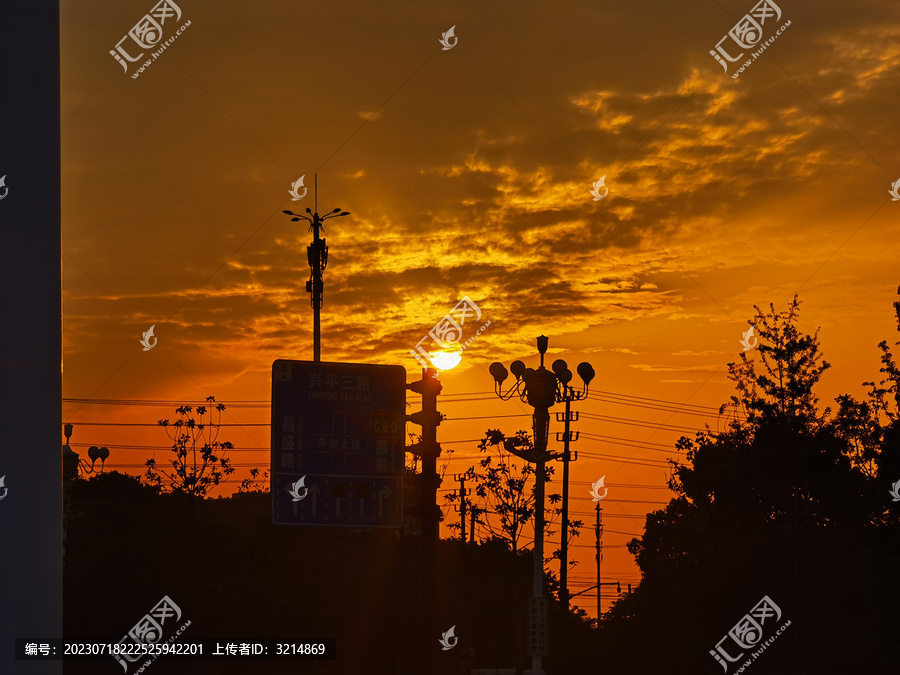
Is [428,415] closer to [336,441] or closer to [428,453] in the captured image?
[428,453]

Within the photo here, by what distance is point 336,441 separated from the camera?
17984 mm

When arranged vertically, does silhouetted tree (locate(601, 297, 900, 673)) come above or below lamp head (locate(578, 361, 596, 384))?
below

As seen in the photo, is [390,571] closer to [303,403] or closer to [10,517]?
[303,403]

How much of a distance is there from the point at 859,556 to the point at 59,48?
47.8m

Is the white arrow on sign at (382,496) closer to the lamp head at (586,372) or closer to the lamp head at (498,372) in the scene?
the lamp head at (498,372)

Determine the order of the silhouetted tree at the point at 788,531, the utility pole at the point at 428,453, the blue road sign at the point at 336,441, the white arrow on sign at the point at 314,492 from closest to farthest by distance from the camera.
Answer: the blue road sign at the point at 336,441, the white arrow on sign at the point at 314,492, the utility pole at the point at 428,453, the silhouetted tree at the point at 788,531

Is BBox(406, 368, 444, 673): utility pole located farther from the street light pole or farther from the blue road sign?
the street light pole

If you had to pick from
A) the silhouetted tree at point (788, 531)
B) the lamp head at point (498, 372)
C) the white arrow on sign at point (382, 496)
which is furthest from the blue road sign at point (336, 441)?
the silhouetted tree at point (788, 531)

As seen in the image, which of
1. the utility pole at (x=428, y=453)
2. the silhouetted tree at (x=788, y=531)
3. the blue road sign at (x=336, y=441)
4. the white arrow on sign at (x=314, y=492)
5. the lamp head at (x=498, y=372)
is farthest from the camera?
the silhouetted tree at (x=788, y=531)

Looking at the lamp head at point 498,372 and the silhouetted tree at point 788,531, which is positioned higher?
the lamp head at point 498,372

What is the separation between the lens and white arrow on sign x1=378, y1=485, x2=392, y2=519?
1820 cm

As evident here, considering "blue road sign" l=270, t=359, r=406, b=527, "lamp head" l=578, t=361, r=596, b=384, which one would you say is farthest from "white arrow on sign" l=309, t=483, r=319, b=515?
"lamp head" l=578, t=361, r=596, b=384

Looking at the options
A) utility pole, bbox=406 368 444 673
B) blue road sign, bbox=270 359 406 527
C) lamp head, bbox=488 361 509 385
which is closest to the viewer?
blue road sign, bbox=270 359 406 527

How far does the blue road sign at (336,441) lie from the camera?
58.5ft
